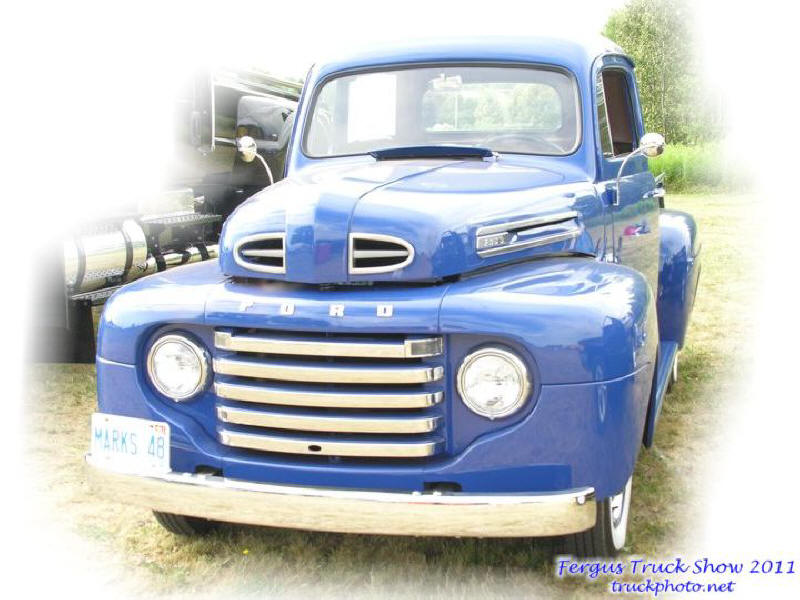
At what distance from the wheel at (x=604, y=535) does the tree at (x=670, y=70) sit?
40.4 metres

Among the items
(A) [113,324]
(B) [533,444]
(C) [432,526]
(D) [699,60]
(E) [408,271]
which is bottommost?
(C) [432,526]

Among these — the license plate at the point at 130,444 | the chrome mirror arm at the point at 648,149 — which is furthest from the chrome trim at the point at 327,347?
the chrome mirror arm at the point at 648,149

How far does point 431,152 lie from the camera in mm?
4199

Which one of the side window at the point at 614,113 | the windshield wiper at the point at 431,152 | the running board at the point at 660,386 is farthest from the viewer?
the side window at the point at 614,113

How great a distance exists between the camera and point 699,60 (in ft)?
140

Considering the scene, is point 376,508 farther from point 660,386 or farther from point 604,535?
point 660,386

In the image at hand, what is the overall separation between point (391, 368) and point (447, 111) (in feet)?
5.98

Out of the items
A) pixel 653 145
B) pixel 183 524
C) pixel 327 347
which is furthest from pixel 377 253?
pixel 653 145

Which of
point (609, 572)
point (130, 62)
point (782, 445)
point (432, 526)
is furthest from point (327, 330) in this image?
point (130, 62)

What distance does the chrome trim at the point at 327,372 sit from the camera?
3068 mm

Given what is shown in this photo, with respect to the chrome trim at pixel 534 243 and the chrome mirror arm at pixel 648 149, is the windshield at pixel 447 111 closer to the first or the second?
the chrome mirror arm at pixel 648 149

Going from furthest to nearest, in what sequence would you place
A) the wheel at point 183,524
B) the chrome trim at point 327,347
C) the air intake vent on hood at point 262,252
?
the wheel at point 183,524
the air intake vent on hood at point 262,252
the chrome trim at point 327,347

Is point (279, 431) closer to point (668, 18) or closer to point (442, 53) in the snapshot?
point (442, 53)

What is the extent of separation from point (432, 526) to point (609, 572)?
35.9 inches
